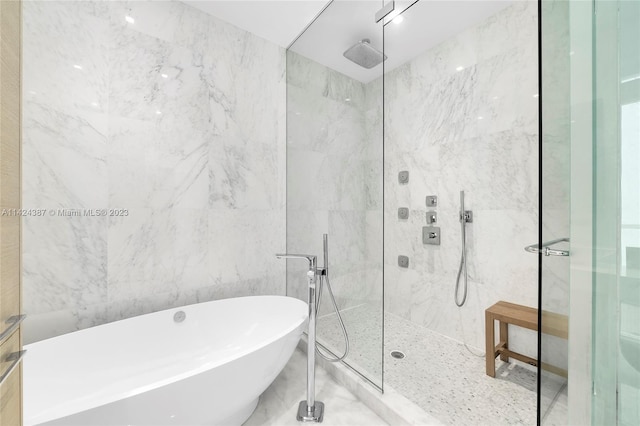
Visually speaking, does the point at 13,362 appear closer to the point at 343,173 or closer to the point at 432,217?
the point at 343,173

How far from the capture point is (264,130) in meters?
2.08

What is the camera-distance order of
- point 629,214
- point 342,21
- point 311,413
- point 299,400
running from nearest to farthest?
point 629,214 < point 311,413 < point 299,400 < point 342,21

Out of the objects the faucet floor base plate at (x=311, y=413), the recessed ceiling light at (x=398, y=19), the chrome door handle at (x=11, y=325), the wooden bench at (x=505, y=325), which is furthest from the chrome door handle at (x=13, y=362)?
the recessed ceiling light at (x=398, y=19)

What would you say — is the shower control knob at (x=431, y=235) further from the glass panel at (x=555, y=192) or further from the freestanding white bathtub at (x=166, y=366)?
the glass panel at (x=555, y=192)

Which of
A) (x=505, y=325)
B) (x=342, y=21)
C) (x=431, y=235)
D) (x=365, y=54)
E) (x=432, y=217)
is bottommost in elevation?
(x=505, y=325)

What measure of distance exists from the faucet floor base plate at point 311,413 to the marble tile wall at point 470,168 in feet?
4.19

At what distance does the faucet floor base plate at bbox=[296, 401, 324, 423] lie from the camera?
1.30 m

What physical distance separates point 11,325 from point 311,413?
4.29 feet

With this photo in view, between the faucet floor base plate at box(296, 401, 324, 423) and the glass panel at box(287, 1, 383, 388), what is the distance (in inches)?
12.4

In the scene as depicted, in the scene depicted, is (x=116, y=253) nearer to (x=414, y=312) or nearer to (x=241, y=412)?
(x=241, y=412)

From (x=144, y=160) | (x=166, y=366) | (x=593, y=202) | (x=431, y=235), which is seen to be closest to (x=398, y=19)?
(x=431, y=235)

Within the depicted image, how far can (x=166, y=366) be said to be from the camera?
4.93ft

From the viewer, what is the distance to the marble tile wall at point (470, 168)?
5.65 feet

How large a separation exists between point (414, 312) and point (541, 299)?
5.93 ft
